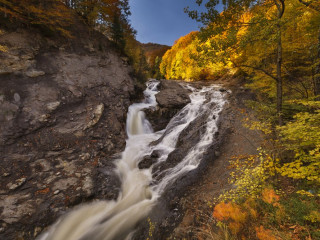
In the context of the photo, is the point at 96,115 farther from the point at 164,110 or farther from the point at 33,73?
the point at 164,110

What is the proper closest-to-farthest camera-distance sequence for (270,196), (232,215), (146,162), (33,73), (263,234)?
(263,234), (232,215), (270,196), (146,162), (33,73)

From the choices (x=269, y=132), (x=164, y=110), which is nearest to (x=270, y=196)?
(x=269, y=132)

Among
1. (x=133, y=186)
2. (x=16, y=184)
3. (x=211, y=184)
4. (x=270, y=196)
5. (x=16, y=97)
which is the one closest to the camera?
(x=270, y=196)

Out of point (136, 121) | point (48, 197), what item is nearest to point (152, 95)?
point (136, 121)

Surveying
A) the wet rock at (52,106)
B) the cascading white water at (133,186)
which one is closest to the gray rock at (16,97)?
the wet rock at (52,106)

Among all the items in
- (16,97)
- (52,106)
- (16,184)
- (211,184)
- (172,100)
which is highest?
(16,97)

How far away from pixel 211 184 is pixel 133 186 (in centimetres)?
384

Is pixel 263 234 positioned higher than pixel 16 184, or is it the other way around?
pixel 16 184

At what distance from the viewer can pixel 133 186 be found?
25.3ft

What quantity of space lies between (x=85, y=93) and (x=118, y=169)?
6030 mm

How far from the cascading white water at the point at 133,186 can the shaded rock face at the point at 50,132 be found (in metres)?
0.50

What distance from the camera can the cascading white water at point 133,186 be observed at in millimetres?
5676

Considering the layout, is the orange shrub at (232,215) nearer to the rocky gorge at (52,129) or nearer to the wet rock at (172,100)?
the rocky gorge at (52,129)

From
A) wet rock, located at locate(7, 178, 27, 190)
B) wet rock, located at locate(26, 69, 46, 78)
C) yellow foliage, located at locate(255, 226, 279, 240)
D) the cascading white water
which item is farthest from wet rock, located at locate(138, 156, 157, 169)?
wet rock, located at locate(26, 69, 46, 78)
